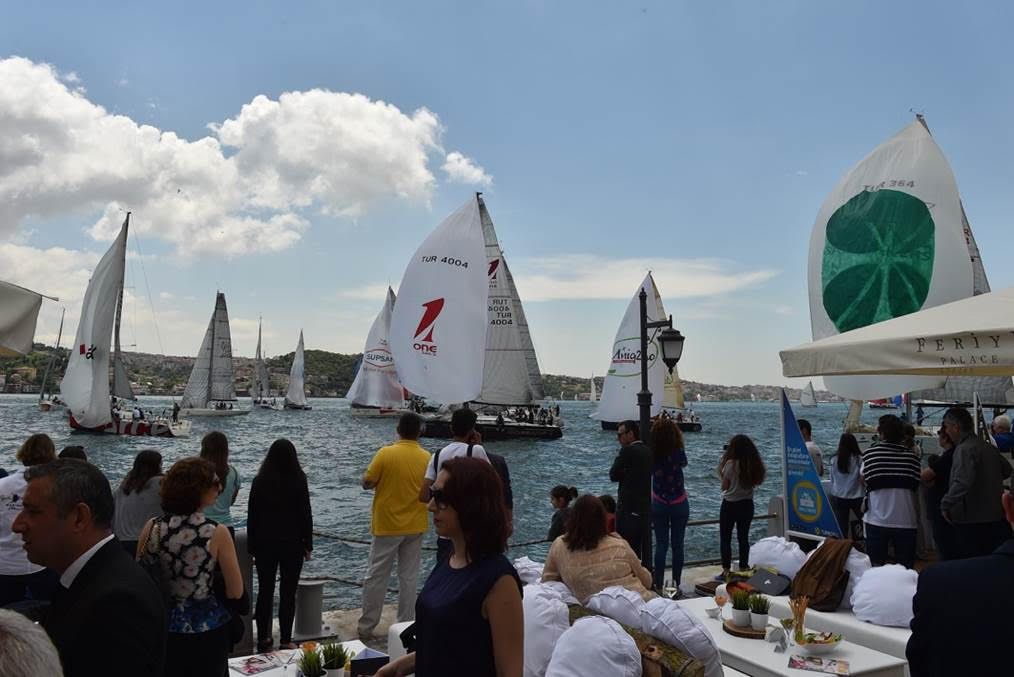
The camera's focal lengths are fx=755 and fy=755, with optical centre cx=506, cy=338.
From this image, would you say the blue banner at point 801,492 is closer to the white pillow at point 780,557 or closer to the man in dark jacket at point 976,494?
the white pillow at point 780,557

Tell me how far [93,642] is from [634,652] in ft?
8.42

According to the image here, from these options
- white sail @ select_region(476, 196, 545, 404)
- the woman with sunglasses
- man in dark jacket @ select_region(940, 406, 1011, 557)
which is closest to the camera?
the woman with sunglasses

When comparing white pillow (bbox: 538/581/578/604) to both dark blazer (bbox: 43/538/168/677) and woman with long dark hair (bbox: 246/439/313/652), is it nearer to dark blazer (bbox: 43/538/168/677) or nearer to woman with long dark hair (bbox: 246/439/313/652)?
woman with long dark hair (bbox: 246/439/313/652)

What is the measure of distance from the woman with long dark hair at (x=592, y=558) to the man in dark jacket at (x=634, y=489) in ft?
8.52

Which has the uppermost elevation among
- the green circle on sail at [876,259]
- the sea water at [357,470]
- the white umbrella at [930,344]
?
the green circle on sail at [876,259]

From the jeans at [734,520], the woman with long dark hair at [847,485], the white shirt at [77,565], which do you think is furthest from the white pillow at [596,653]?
the woman with long dark hair at [847,485]

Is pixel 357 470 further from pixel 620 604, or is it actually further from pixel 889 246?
pixel 620 604

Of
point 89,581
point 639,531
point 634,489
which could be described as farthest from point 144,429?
point 89,581

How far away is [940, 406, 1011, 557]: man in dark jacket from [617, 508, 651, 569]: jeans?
2.82 meters

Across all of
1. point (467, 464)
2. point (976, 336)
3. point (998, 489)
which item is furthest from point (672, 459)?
point (467, 464)

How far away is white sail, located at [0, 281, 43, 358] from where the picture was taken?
5074 mm

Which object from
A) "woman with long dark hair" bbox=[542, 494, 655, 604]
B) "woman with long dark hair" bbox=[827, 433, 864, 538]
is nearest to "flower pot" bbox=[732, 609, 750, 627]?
"woman with long dark hair" bbox=[542, 494, 655, 604]

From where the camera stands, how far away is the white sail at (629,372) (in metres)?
37.5

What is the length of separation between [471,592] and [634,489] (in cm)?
573
